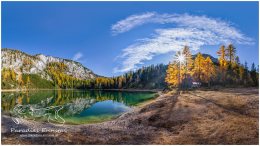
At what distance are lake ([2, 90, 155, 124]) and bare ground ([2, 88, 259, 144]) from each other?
56.8 inches

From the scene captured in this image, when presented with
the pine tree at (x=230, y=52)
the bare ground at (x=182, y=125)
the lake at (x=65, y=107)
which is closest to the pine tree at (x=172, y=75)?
the bare ground at (x=182, y=125)

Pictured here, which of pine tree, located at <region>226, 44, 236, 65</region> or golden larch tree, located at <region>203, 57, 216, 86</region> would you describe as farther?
golden larch tree, located at <region>203, 57, 216, 86</region>

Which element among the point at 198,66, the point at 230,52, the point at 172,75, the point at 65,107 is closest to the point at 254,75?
the point at 230,52

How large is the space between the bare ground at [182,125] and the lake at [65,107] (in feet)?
4.74

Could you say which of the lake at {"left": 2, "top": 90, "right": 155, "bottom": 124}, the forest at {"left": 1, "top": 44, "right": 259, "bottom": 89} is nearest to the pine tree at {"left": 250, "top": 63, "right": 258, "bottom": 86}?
the forest at {"left": 1, "top": 44, "right": 259, "bottom": 89}

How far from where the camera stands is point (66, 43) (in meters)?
20.8

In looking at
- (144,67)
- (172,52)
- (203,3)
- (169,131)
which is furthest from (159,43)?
(169,131)

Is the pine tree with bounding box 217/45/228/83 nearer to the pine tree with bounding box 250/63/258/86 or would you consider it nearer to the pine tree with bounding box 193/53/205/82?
the pine tree with bounding box 193/53/205/82

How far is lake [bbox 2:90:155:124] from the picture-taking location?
20.8m

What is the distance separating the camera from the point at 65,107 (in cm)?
2458

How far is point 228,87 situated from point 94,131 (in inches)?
483

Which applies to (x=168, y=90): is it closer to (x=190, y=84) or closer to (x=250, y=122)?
(x=190, y=84)

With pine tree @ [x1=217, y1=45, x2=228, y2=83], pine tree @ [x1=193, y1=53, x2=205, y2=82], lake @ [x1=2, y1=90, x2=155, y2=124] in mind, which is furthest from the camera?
pine tree @ [x1=193, y1=53, x2=205, y2=82]

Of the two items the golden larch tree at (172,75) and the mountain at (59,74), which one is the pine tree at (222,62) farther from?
the golden larch tree at (172,75)
